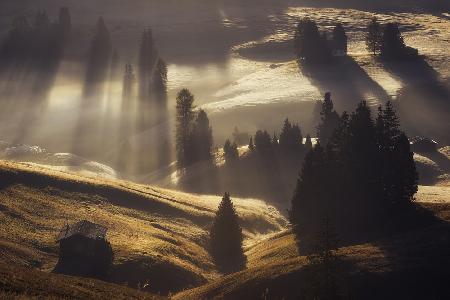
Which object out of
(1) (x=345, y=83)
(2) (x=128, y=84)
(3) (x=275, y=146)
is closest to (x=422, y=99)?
(1) (x=345, y=83)

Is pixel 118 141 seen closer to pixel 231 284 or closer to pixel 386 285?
pixel 231 284

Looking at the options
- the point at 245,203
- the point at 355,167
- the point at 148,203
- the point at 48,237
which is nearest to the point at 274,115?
the point at 245,203

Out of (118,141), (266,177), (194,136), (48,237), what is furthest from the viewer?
(118,141)

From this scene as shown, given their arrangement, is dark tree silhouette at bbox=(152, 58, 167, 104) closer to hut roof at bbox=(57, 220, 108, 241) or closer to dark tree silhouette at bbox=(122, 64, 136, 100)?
dark tree silhouette at bbox=(122, 64, 136, 100)

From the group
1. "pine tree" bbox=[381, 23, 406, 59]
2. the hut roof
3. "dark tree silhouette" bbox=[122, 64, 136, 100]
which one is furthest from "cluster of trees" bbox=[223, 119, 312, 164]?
"pine tree" bbox=[381, 23, 406, 59]

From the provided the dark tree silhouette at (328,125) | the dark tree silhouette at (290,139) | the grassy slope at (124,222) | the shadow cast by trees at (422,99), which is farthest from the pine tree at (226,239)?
the shadow cast by trees at (422,99)

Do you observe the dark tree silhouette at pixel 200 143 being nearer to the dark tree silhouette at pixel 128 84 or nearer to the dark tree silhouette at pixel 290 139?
the dark tree silhouette at pixel 290 139

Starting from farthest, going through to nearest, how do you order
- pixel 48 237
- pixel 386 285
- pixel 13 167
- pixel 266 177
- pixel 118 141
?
1. pixel 118 141
2. pixel 266 177
3. pixel 13 167
4. pixel 48 237
5. pixel 386 285
